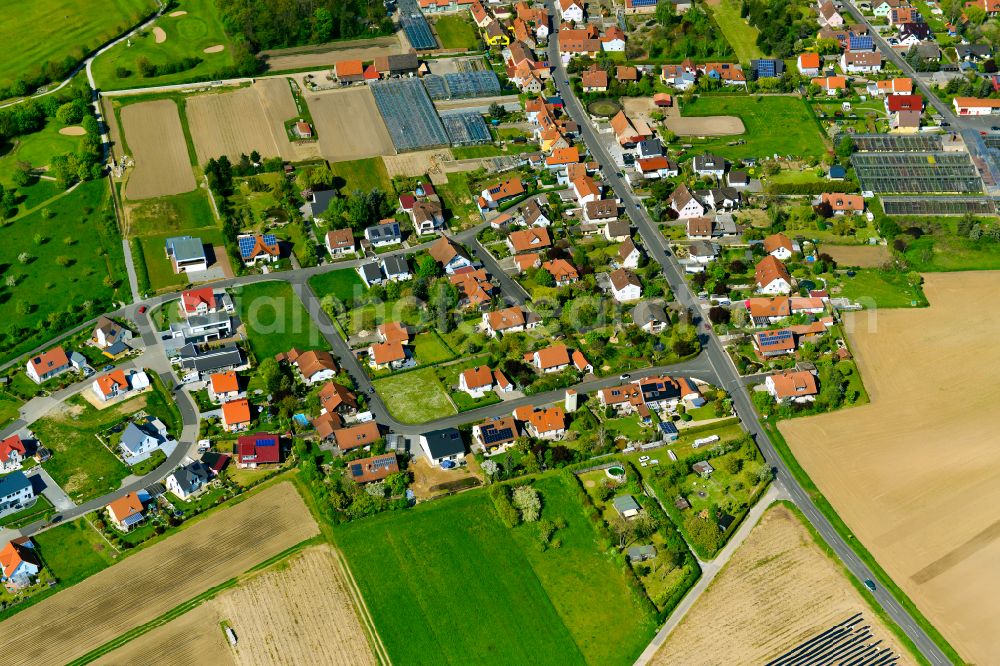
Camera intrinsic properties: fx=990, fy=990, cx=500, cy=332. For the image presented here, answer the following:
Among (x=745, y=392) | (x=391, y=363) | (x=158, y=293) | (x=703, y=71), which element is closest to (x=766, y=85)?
(x=703, y=71)

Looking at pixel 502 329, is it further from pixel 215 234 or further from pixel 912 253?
pixel 912 253

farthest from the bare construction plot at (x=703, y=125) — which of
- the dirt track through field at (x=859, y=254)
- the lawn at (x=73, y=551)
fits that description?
the lawn at (x=73, y=551)

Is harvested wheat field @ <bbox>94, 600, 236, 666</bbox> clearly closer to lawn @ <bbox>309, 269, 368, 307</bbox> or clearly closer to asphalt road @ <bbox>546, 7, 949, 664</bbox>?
lawn @ <bbox>309, 269, 368, 307</bbox>

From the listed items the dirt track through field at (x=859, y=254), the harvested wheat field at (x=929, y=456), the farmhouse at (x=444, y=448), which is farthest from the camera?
the dirt track through field at (x=859, y=254)

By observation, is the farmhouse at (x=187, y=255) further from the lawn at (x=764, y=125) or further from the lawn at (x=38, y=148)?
the lawn at (x=764, y=125)

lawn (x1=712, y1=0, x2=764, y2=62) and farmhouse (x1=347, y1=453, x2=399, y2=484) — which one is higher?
lawn (x1=712, y1=0, x2=764, y2=62)

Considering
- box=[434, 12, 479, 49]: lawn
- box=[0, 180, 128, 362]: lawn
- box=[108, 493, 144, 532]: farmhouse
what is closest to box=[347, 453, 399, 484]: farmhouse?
box=[108, 493, 144, 532]: farmhouse
